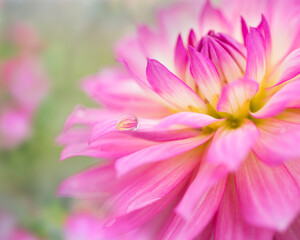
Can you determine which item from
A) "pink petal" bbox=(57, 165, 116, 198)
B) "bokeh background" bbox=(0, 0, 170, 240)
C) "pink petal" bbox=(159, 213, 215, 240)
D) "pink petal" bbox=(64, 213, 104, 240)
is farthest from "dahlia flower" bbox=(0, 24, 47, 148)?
"pink petal" bbox=(159, 213, 215, 240)

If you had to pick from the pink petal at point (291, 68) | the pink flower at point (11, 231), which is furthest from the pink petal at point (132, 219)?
the pink flower at point (11, 231)

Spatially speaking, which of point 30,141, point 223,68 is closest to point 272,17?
point 223,68

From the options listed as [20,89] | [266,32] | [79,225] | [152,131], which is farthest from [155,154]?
[20,89]

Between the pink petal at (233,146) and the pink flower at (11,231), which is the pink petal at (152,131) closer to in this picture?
the pink petal at (233,146)

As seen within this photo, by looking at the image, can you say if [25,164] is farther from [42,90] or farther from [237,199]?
[237,199]

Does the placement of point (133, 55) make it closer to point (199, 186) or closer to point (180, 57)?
point (180, 57)
